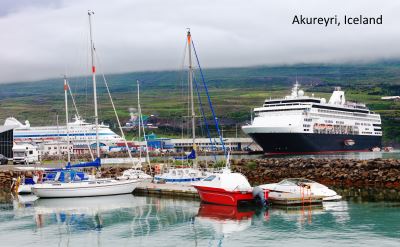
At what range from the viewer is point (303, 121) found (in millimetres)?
104062

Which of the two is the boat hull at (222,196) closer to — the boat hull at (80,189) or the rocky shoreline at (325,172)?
the boat hull at (80,189)

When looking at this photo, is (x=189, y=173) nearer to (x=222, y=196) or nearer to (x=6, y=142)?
(x=222, y=196)

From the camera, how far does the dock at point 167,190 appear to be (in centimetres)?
3934

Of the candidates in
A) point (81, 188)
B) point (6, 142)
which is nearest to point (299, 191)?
point (81, 188)

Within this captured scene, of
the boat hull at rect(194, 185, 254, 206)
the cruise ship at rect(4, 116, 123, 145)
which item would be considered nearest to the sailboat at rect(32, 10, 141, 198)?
the boat hull at rect(194, 185, 254, 206)

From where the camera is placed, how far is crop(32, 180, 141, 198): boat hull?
4122cm

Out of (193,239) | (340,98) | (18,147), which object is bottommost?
(193,239)

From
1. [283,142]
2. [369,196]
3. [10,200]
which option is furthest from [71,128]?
[369,196]

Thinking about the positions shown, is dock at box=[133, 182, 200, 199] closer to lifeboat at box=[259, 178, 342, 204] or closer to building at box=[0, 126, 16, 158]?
lifeboat at box=[259, 178, 342, 204]

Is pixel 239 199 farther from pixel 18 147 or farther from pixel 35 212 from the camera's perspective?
pixel 18 147

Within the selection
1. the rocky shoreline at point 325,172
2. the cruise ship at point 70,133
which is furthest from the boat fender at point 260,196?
the cruise ship at point 70,133

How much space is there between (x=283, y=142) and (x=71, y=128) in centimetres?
5479

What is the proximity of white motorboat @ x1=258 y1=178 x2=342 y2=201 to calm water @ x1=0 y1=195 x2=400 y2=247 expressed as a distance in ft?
3.02

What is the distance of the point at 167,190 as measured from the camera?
40875mm
